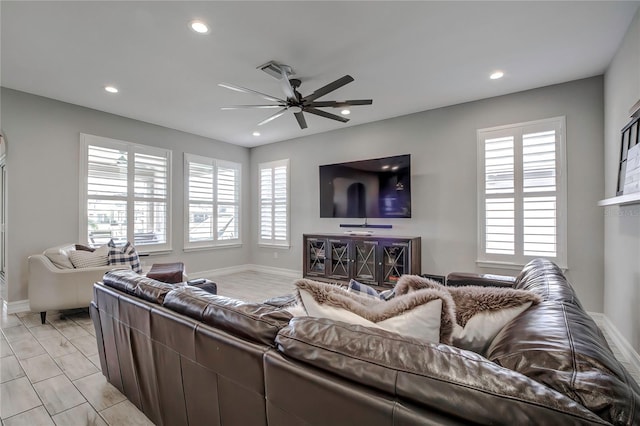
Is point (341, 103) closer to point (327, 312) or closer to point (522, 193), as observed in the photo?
point (327, 312)

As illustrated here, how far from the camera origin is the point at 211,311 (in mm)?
1277

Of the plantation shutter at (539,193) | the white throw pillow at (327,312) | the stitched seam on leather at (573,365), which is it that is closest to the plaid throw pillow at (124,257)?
the white throw pillow at (327,312)

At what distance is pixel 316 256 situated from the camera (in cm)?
510

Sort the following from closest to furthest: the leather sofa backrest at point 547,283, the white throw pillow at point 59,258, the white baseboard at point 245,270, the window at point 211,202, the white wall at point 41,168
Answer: the leather sofa backrest at point 547,283, the white throw pillow at point 59,258, the white wall at point 41,168, the window at point 211,202, the white baseboard at point 245,270

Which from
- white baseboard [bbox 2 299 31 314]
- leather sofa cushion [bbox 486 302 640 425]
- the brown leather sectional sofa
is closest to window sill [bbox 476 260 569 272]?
the brown leather sectional sofa

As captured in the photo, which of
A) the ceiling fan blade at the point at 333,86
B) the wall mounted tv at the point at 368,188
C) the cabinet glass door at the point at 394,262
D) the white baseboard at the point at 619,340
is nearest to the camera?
the white baseboard at the point at 619,340

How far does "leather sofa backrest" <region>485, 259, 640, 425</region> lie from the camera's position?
24.4 inches

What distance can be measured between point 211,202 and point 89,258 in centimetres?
262

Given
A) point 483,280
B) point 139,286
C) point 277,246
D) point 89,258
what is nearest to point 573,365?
point 139,286

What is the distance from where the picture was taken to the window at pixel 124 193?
436cm

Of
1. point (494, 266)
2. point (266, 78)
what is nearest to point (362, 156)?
point (266, 78)

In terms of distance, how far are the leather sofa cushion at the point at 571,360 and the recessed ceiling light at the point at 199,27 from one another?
2.95 metres

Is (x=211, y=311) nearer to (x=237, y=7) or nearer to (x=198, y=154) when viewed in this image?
(x=237, y=7)

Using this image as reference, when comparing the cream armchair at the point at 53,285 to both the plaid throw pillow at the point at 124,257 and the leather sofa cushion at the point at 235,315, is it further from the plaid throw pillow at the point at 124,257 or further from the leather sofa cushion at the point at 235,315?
the leather sofa cushion at the point at 235,315
